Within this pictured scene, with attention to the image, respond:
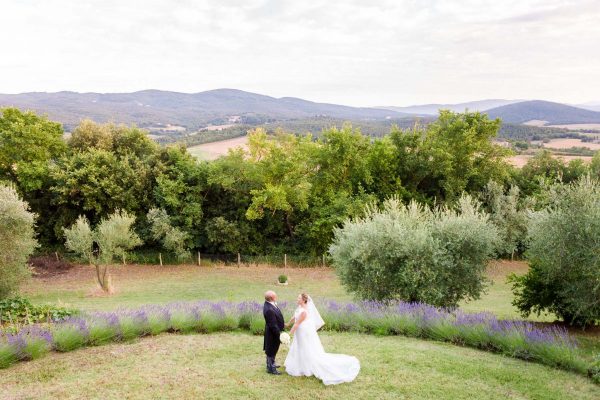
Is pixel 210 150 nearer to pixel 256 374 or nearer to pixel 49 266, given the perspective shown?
pixel 49 266

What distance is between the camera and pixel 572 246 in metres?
13.3

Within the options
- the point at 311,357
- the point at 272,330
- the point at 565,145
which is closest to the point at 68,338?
the point at 272,330

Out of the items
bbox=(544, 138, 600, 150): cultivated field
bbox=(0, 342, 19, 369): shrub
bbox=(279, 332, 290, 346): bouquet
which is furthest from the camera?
bbox=(544, 138, 600, 150): cultivated field

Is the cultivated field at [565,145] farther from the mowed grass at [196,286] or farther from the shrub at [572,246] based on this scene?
the shrub at [572,246]

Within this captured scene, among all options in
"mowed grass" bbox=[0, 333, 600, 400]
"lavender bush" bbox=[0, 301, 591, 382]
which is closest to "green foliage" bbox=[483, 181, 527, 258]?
"lavender bush" bbox=[0, 301, 591, 382]

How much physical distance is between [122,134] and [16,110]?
8720 mm

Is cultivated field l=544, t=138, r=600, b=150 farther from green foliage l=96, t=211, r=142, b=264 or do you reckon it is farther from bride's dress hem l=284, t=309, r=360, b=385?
bride's dress hem l=284, t=309, r=360, b=385

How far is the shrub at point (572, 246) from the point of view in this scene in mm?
12938

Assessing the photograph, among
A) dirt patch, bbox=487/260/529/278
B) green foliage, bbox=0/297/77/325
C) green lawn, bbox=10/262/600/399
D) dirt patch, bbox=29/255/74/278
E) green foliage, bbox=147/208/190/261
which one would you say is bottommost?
dirt patch, bbox=487/260/529/278

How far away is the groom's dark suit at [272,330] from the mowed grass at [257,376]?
349 millimetres

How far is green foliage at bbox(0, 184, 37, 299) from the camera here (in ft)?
66.5

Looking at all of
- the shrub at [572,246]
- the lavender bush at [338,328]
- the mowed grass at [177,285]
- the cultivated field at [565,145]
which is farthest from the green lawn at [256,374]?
the cultivated field at [565,145]

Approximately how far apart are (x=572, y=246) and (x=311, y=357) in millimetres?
9431

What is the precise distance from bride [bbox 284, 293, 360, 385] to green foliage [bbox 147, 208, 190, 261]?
2597 cm
